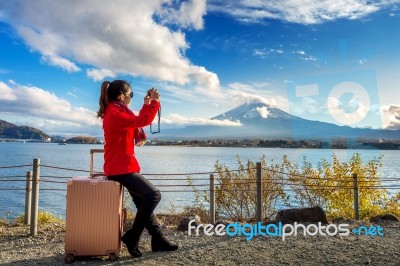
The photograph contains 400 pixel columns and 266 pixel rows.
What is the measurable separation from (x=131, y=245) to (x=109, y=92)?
176 cm

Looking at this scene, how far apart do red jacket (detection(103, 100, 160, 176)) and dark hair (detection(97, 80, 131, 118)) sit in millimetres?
87

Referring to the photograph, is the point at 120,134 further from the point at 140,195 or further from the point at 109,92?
the point at 140,195

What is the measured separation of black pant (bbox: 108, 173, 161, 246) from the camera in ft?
14.5

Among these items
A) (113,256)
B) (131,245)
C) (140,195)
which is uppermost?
(140,195)

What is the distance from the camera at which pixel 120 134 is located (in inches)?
175

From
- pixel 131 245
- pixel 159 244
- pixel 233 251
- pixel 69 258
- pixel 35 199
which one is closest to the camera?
pixel 69 258

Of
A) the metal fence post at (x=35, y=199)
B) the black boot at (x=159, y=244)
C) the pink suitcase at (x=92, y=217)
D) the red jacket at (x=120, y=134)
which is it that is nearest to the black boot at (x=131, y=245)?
the pink suitcase at (x=92, y=217)

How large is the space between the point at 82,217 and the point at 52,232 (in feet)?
7.95

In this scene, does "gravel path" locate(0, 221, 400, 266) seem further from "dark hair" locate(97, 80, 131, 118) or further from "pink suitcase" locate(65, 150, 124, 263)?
"dark hair" locate(97, 80, 131, 118)

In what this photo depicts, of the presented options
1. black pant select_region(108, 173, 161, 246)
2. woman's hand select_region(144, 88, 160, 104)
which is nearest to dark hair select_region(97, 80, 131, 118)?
woman's hand select_region(144, 88, 160, 104)

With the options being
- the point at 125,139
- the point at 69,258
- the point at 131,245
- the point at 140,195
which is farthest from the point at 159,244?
the point at 125,139

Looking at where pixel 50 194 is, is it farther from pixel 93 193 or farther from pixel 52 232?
pixel 93 193

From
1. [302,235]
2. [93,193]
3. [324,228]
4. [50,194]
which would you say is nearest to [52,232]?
[93,193]

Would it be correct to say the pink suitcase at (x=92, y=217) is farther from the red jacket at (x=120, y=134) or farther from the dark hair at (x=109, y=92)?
the dark hair at (x=109, y=92)
